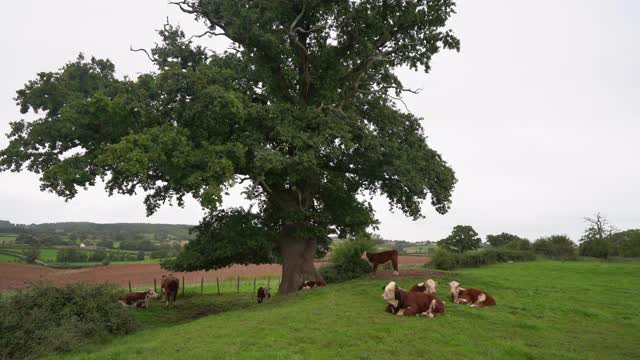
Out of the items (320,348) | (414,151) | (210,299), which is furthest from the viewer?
(210,299)

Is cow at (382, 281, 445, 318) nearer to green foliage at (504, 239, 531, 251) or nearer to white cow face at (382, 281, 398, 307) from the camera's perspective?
white cow face at (382, 281, 398, 307)

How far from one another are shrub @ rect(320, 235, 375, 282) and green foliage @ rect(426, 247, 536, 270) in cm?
1369

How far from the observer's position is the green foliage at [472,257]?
148ft

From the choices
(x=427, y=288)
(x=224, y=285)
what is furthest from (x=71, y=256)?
(x=427, y=288)

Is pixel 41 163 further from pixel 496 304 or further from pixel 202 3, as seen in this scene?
pixel 496 304

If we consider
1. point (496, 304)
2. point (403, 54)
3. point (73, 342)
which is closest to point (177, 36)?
point (403, 54)

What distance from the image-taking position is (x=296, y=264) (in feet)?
76.8

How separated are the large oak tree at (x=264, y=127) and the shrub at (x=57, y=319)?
4480 millimetres

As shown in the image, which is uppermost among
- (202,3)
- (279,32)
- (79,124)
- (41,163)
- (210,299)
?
(202,3)

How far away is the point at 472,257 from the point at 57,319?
41371mm

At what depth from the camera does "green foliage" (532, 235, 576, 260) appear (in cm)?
5534

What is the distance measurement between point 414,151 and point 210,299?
17.3m

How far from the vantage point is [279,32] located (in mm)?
21594

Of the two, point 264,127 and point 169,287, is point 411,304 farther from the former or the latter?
point 169,287
